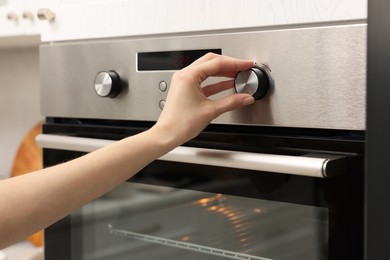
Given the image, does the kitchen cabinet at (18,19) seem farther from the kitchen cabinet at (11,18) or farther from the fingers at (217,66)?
the fingers at (217,66)

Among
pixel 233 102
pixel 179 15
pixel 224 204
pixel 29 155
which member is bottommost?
pixel 29 155

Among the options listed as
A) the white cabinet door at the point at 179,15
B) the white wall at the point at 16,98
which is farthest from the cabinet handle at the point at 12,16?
the white wall at the point at 16,98

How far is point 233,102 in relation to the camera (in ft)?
2.67

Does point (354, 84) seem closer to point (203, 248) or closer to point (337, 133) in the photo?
point (337, 133)

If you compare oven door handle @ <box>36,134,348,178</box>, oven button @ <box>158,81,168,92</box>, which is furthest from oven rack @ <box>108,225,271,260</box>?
oven button @ <box>158,81,168,92</box>

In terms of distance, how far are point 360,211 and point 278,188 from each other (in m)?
0.11

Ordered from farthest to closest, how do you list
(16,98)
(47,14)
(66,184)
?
(16,98) → (47,14) → (66,184)

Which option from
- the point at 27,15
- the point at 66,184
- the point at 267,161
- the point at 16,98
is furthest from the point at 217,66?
the point at 16,98

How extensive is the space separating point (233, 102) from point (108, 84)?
0.92 feet

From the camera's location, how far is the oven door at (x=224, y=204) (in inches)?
29.5

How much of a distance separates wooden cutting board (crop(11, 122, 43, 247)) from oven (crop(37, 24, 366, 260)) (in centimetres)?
78

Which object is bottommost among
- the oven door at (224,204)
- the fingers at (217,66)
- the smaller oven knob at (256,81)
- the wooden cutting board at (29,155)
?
the wooden cutting board at (29,155)

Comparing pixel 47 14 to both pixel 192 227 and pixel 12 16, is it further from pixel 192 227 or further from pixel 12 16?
pixel 192 227

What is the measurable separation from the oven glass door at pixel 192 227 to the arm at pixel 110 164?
14cm
